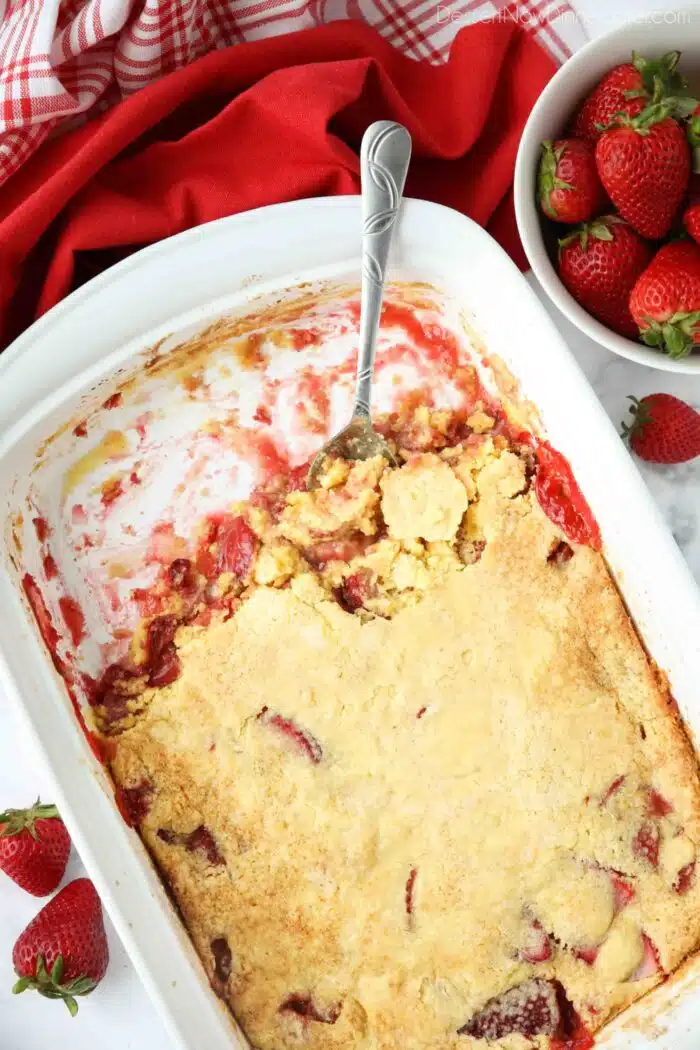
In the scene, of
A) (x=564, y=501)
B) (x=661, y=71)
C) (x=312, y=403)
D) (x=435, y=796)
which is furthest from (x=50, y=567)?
(x=661, y=71)

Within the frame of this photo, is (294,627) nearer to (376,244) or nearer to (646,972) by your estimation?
(376,244)

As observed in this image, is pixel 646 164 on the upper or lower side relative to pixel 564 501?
upper

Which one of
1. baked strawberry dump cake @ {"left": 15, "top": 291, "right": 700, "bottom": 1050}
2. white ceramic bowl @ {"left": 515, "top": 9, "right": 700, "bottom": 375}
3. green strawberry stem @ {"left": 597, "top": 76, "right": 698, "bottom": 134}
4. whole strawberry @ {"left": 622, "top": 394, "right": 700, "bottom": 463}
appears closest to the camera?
green strawberry stem @ {"left": 597, "top": 76, "right": 698, "bottom": 134}

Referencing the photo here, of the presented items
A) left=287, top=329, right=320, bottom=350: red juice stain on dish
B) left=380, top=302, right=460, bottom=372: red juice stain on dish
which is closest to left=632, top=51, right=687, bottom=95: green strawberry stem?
left=380, top=302, right=460, bottom=372: red juice stain on dish

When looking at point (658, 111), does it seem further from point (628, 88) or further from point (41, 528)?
point (41, 528)

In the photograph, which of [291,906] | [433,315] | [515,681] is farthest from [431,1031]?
[433,315]

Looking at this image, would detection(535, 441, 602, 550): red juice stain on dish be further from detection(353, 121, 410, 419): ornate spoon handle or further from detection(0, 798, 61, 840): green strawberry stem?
detection(0, 798, 61, 840): green strawberry stem

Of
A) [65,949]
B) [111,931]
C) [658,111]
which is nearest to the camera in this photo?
[658,111]
